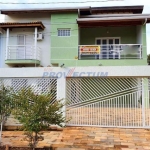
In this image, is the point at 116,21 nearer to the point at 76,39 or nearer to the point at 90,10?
the point at 90,10

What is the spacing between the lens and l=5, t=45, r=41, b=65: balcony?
1684 cm

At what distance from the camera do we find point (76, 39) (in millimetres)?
17172

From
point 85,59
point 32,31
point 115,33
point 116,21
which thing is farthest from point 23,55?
point 115,33

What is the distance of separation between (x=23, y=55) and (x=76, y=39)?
455 centimetres

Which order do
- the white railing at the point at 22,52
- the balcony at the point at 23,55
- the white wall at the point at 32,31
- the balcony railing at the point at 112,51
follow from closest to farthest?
the balcony railing at the point at 112,51 < the balcony at the point at 23,55 < the white railing at the point at 22,52 < the white wall at the point at 32,31

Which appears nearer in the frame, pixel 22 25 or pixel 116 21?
pixel 116 21

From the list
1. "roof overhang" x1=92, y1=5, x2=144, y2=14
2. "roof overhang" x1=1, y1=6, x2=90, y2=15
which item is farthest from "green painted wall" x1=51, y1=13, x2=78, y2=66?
"roof overhang" x1=92, y1=5, x2=144, y2=14

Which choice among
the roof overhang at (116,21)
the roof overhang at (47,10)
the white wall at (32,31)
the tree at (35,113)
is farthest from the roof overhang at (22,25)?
the tree at (35,113)

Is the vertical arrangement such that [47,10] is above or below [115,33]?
above

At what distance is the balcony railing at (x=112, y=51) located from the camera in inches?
634

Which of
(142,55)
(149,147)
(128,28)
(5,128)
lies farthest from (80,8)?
(149,147)

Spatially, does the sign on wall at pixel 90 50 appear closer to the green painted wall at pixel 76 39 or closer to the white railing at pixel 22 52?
the green painted wall at pixel 76 39

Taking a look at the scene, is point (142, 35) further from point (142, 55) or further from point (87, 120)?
point (87, 120)

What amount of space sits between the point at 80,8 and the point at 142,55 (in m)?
6.26
